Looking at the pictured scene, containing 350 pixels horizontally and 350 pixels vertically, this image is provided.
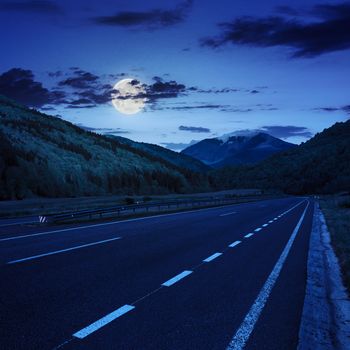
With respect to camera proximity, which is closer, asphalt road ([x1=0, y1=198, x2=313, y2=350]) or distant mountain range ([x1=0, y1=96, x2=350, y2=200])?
asphalt road ([x1=0, y1=198, x2=313, y2=350])

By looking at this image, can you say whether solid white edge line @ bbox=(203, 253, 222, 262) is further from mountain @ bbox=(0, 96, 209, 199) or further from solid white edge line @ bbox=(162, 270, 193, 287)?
mountain @ bbox=(0, 96, 209, 199)

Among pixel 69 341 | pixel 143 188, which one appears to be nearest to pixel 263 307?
pixel 69 341

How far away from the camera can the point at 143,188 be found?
73.4 m

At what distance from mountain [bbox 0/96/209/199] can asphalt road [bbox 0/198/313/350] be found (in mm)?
35890

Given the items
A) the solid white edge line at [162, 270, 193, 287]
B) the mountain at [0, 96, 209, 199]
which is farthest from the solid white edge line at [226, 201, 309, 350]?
the mountain at [0, 96, 209, 199]

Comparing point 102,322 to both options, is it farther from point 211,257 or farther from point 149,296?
point 211,257

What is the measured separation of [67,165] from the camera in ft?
190

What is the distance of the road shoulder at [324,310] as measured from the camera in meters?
4.61

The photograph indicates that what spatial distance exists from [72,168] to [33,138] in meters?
9.43

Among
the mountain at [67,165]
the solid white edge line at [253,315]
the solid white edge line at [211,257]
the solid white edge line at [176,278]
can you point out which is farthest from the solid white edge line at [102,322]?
the mountain at [67,165]

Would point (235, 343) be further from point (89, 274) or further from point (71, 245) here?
point (71, 245)

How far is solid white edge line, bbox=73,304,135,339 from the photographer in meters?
4.57

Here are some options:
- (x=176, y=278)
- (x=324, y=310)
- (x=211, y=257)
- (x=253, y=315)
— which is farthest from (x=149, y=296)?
(x=211, y=257)

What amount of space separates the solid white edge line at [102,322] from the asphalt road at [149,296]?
0.04 ft
